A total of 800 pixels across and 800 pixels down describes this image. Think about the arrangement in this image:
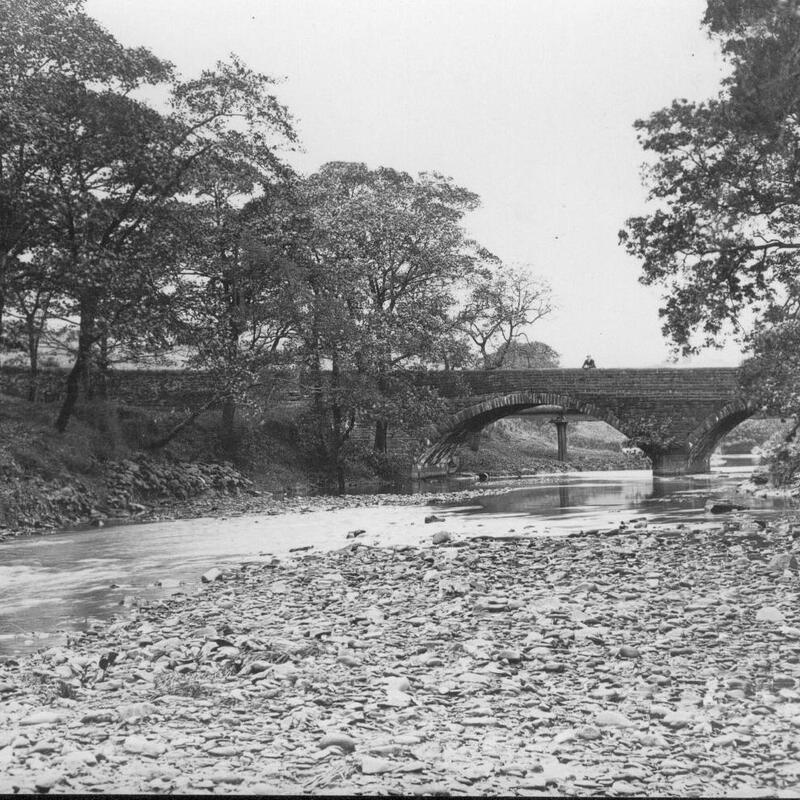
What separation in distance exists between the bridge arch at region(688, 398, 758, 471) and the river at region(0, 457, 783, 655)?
368 inches

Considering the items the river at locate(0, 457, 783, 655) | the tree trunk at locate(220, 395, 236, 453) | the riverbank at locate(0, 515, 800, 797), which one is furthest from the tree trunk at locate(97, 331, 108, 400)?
the riverbank at locate(0, 515, 800, 797)

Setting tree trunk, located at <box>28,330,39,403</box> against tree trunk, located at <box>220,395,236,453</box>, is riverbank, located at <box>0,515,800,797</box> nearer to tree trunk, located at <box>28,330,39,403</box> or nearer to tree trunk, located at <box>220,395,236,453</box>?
tree trunk, located at <box>28,330,39,403</box>

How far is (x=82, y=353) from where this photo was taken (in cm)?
2364

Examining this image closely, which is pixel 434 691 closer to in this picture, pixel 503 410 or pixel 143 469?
pixel 143 469

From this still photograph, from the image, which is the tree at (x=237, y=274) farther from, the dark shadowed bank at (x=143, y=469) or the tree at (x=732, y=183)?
the tree at (x=732, y=183)

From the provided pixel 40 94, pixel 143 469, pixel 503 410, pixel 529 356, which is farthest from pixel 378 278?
pixel 529 356

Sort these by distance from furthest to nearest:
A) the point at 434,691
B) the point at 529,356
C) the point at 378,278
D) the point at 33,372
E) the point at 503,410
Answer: the point at 529,356
the point at 503,410
the point at 378,278
the point at 33,372
the point at 434,691

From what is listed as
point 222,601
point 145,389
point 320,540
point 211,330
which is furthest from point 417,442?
point 222,601

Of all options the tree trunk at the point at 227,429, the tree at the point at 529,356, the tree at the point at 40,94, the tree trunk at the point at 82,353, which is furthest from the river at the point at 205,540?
the tree at the point at 529,356

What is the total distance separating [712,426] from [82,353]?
26781mm

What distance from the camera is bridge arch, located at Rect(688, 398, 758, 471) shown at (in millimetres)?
38375

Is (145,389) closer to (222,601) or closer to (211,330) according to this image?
(211,330)

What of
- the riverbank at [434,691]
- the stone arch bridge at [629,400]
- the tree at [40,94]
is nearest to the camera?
the riverbank at [434,691]

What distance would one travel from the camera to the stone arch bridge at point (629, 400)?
3881 centimetres
